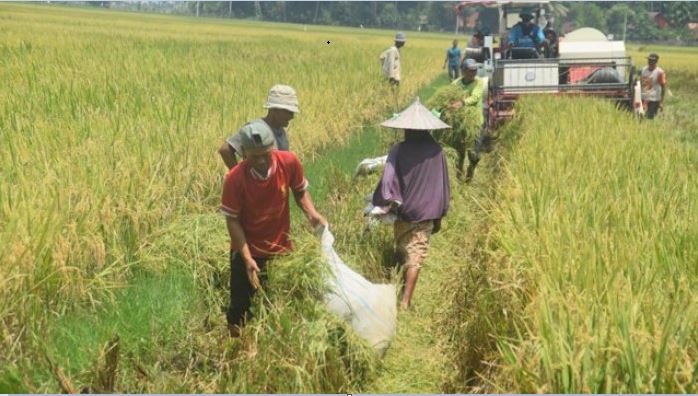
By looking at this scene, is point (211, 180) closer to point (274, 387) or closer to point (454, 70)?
point (274, 387)

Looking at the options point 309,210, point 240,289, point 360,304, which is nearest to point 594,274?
point 360,304

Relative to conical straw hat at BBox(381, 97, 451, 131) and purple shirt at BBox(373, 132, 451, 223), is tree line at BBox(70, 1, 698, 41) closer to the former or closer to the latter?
conical straw hat at BBox(381, 97, 451, 131)

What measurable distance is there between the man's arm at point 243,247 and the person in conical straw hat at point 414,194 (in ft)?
4.94

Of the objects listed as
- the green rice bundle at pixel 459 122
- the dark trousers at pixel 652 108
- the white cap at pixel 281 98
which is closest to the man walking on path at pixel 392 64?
the dark trousers at pixel 652 108

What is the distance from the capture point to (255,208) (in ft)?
15.3

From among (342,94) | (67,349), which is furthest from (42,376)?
(342,94)

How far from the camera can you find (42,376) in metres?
4.14

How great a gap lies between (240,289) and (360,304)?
2.30 feet

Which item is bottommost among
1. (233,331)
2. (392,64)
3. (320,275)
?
(233,331)

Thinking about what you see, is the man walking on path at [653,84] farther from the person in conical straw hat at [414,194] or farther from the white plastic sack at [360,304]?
the white plastic sack at [360,304]

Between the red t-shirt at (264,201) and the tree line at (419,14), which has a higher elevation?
the tree line at (419,14)

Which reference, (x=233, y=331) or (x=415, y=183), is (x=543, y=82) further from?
(x=233, y=331)

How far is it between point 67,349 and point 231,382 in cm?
98

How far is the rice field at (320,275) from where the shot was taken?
3.27 meters
